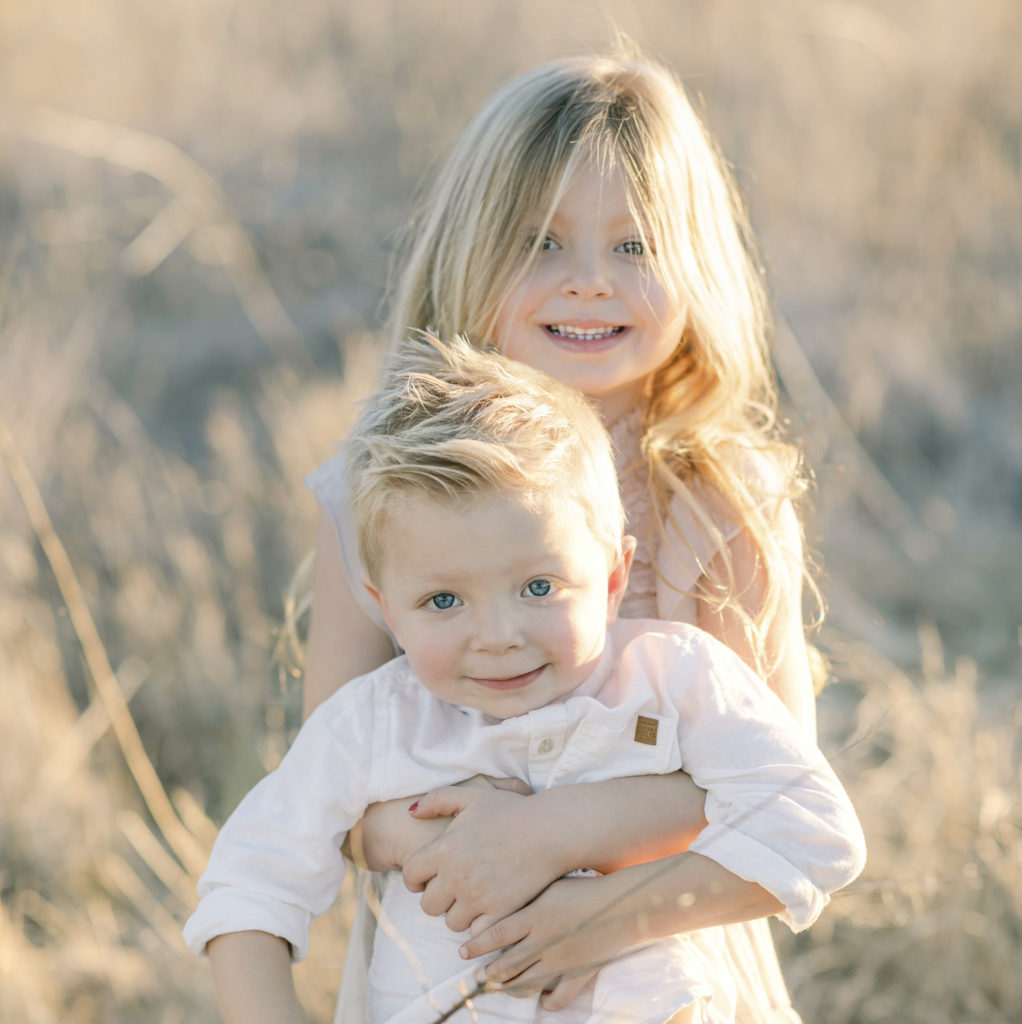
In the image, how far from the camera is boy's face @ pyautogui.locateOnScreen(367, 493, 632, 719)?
4.88 feet

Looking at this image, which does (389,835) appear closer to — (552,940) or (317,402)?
(552,940)

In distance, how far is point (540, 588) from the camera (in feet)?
5.02

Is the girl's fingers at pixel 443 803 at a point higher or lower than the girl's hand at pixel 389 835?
higher

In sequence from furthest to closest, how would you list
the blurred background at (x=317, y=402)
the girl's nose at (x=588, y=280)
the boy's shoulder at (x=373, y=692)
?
1. the blurred background at (x=317, y=402)
2. the girl's nose at (x=588, y=280)
3. the boy's shoulder at (x=373, y=692)

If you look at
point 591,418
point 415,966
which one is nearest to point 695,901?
point 415,966

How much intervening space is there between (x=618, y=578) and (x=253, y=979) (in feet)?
2.29

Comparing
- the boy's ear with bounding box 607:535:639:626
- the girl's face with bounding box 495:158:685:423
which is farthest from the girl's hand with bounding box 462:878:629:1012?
the girl's face with bounding box 495:158:685:423

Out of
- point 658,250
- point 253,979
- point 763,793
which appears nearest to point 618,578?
point 763,793

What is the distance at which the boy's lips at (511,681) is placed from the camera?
155cm

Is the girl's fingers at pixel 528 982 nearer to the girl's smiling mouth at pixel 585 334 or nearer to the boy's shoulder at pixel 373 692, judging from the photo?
the boy's shoulder at pixel 373 692

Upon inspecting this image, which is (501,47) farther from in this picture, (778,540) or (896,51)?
(778,540)

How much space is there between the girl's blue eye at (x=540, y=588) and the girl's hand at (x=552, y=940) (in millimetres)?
372

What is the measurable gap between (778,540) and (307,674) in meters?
0.80

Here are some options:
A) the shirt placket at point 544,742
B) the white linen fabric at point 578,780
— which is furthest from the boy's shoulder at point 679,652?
the shirt placket at point 544,742
